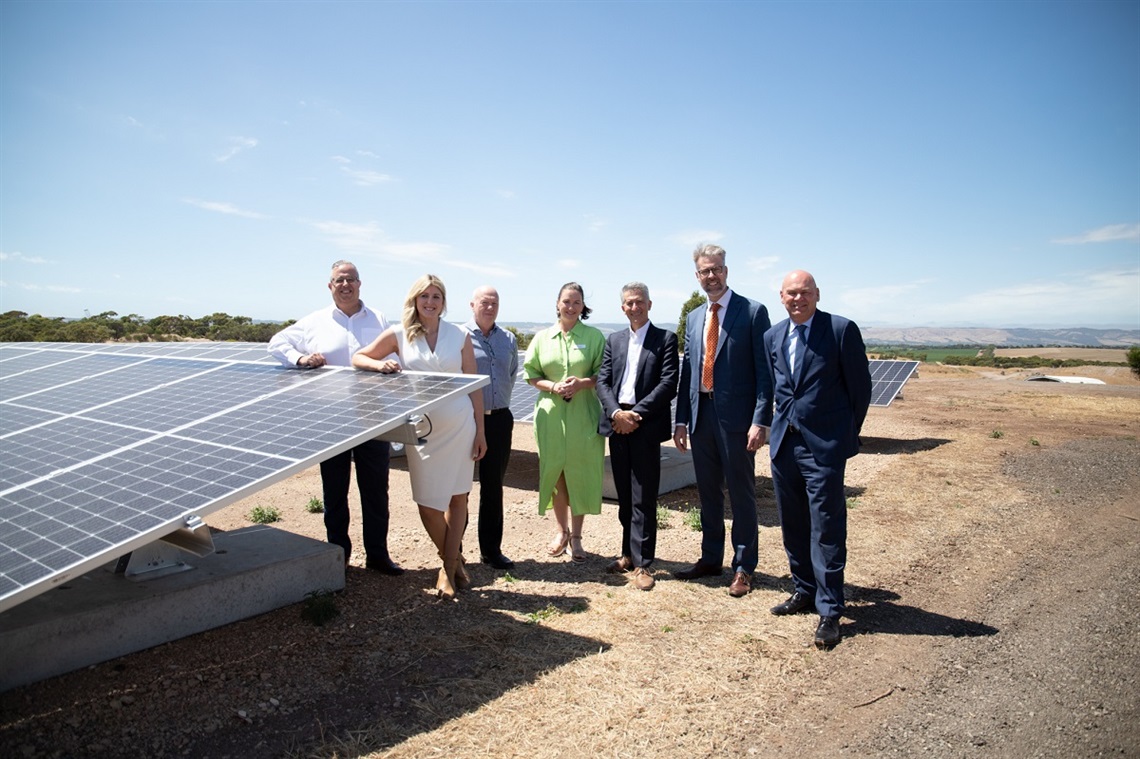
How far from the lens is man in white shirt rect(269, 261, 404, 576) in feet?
19.6

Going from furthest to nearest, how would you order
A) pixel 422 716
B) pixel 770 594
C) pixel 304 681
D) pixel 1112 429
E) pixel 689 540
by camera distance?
pixel 1112 429, pixel 689 540, pixel 770 594, pixel 304 681, pixel 422 716

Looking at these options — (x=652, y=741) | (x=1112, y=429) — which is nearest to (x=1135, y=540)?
(x=652, y=741)

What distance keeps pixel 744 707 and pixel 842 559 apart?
54.9 inches

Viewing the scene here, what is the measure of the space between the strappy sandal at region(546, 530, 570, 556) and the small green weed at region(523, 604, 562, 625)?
133cm

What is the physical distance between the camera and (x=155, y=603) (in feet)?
14.6

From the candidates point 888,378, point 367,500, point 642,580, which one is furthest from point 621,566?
point 888,378

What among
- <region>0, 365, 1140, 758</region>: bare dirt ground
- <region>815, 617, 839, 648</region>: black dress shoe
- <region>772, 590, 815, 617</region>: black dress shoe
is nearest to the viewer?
<region>0, 365, 1140, 758</region>: bare dirt ground

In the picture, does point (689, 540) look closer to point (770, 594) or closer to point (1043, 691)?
point (770, 594)

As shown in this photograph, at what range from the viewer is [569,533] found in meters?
6.69

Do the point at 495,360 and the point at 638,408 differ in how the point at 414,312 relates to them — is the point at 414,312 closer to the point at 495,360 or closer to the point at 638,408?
the point at 495,360

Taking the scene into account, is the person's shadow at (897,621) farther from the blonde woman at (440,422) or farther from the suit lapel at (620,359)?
the blonde woman at (440,422)

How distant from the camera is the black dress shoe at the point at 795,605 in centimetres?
505

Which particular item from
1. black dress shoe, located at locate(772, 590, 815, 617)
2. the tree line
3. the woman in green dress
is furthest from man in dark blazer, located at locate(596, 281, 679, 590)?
the tree line

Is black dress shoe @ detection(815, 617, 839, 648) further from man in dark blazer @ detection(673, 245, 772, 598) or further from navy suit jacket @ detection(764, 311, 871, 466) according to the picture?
navy suit jacket @ detection(764, 311, 871, 466)
